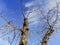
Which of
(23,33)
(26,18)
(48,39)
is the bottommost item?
(48,39)

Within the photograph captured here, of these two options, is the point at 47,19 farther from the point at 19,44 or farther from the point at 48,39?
the point at 19,44

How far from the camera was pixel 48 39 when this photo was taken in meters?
16.3

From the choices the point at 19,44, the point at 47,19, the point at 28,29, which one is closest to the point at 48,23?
the point at 47,19

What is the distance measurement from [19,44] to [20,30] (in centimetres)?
105

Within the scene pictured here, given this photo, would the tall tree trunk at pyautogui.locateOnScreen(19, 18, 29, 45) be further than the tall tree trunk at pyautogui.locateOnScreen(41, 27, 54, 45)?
No

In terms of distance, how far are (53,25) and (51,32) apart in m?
0.62

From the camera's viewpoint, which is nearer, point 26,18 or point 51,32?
point 26,18

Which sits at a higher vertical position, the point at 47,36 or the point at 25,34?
the point at 25,34

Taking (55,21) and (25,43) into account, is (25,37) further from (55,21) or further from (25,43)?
(55,21)

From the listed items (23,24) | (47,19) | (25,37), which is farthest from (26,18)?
(47,19)

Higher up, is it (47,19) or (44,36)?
(47,19)

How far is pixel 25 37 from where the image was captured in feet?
42.4

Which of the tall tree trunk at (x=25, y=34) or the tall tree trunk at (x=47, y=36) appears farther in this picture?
the tall tree trunk at (x=47, y=36)

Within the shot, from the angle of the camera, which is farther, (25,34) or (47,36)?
(47,36)
